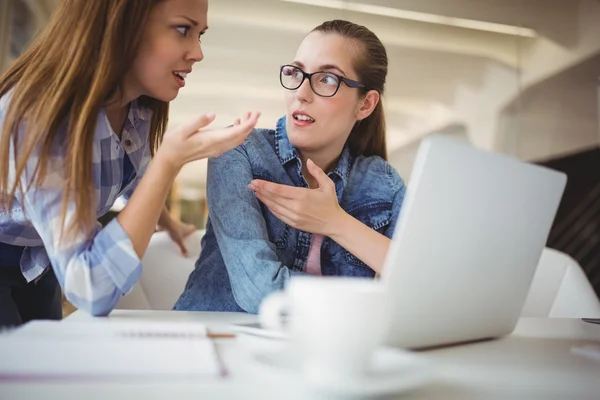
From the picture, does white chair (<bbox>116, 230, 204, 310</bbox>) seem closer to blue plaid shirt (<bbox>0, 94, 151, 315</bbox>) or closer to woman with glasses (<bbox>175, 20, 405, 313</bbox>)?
woman with glasses (<bbox>175, 20, 405, 313</bbox>)

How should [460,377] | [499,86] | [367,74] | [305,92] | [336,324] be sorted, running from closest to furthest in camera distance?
[336,324]
[460,377]
[305,92]
[367,74]
[499,86]

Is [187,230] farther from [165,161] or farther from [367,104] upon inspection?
[165,161]

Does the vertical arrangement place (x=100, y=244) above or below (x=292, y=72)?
below

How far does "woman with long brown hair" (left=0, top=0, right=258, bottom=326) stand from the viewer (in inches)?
32.0

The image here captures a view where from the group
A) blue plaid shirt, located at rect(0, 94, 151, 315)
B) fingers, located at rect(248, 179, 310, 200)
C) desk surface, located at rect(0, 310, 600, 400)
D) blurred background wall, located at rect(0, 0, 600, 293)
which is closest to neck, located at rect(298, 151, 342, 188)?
fingers, located at rect(248, 179, 310, 200)

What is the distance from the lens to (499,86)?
3865 mm

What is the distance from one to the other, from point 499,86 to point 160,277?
3099mm

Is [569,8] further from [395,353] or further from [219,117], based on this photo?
[395,353]

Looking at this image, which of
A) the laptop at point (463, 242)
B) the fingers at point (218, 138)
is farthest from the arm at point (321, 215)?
the laptop at point (463, 242)

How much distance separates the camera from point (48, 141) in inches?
32.7

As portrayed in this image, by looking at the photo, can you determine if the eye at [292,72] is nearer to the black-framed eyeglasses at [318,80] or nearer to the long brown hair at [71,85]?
the black-framed eyeglasses at [318,80]

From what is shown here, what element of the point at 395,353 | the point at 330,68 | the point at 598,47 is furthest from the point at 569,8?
the point at 395,353

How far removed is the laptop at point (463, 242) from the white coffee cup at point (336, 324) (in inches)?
3.4

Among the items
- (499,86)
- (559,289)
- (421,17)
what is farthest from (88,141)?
(499,86)
